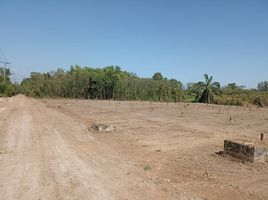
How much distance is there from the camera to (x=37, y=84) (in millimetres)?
83938

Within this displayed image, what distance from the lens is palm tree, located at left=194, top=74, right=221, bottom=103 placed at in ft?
217

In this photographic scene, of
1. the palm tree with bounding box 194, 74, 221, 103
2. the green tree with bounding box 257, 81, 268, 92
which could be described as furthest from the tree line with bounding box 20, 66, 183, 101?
the green tree with bounding box 257, 81, 268, 92

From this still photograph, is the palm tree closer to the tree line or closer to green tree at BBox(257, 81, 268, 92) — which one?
the tree line

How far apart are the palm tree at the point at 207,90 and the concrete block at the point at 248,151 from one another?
182 ft

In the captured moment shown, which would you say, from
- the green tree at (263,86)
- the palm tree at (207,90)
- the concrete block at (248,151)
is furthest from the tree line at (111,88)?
the concrete block at (248,151)

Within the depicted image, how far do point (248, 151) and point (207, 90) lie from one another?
57018 millimetres

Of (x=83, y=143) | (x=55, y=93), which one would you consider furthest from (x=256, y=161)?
(x=55, y=93)

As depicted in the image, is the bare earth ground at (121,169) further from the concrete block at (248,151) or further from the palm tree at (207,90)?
the palm tree at (207,90)

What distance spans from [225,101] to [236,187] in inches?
2291

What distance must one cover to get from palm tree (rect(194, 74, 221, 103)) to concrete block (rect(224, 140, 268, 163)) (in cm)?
5551

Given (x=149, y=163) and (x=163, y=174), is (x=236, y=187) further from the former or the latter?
(x=149, y=163)

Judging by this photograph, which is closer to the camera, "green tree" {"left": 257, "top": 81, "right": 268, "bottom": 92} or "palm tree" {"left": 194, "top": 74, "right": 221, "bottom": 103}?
"palm tree" {"left": 194, "top": 74, "right": 221, "bottom": 103}

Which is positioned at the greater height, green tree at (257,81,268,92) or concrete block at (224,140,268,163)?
green tree at (257,81,268,92)

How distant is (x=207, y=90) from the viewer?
66.2 meters
